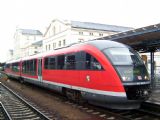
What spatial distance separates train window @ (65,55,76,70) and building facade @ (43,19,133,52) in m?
50.6

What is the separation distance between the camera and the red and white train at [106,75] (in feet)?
35.4

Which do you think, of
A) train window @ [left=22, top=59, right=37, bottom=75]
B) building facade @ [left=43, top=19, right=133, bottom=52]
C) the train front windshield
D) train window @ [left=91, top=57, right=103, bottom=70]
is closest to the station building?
building facade @ [left=43, top=19, right=133, bottom=52]

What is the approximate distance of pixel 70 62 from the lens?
47.1ft

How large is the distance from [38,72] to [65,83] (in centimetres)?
660

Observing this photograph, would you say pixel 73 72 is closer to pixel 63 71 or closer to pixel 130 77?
pixel 63 71

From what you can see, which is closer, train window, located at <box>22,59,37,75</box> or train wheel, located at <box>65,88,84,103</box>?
train wheel, located at <box>65,88,84,103</box>

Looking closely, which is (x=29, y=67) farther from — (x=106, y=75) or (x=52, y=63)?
(x=106, y=75)

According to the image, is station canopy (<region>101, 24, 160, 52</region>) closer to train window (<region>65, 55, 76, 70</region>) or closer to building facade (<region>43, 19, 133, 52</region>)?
train window (<region>65, 55, 76, 70</region>)

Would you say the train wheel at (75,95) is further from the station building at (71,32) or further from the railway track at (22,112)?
the station building at (71,32)

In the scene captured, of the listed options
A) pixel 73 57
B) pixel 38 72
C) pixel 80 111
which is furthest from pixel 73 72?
pixel 38 72

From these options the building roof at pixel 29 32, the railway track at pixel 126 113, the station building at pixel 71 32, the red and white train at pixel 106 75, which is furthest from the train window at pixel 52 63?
the building roof at pixel 29 32

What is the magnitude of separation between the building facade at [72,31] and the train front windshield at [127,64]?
53.5 meters

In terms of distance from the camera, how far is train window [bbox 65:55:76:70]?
13923mm

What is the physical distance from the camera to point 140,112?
39.8 feet
